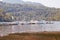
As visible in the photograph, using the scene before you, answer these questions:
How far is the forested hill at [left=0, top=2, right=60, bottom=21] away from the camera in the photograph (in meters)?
2.49

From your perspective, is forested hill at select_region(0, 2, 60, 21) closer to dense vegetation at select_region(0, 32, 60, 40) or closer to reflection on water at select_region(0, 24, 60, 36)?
reflection on water at select_region(0, 24, 60, 36)

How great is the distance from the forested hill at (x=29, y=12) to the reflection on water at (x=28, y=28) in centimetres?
11

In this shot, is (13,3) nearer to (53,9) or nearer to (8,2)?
(8,2)

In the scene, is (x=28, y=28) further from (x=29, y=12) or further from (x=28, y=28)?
(x=29, y=12)

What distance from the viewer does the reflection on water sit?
2407 mm

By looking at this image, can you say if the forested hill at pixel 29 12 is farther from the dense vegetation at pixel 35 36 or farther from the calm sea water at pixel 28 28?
the dense vegetation at pixel 35 36

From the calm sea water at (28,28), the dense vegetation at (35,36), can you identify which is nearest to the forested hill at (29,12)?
the calm sea water at (28,28)

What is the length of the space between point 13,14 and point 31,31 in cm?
38

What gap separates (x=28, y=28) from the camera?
2.46m

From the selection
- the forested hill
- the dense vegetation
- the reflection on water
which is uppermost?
the forested hill

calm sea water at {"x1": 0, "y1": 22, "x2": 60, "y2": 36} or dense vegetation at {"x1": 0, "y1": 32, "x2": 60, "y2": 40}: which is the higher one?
calm sea water at {"x1": 0, "y1": 22, "x2": 60, "y2": 36}

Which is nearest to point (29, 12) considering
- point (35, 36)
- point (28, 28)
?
point (28, 28)

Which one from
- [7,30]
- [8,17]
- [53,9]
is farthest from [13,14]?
[53,9]

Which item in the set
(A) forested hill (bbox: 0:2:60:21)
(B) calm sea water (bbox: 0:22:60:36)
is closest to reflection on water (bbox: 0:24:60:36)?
(B) calm sea water (bbox: 0:22:60:36)
